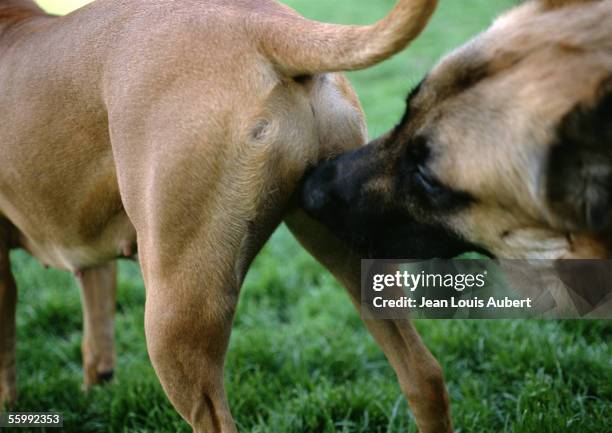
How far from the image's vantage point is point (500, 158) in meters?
2.32

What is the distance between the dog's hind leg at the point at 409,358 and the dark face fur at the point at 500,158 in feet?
0.67

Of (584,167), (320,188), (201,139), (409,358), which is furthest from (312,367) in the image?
(584,167)

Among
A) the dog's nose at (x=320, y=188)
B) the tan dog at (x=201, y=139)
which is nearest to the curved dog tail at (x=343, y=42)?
the tan dog at (x=201, y=139)

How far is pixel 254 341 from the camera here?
414 cm

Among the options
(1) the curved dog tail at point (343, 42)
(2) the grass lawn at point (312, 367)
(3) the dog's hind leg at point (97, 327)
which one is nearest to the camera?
(1) the curved dog tail at point (343, 42)

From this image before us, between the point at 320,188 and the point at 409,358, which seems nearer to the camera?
the point at 320,188

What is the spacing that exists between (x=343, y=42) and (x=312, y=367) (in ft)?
6.72

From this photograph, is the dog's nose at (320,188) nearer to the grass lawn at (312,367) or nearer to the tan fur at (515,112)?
the tan fur at (515,112)

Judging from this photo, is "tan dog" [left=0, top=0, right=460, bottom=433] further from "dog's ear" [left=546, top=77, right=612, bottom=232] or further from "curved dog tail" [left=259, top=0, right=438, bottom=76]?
"dog's ear" [left=546, top=77, right=612, bottom=232]

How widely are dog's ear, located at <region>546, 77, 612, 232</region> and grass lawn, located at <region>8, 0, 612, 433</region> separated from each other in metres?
0.86

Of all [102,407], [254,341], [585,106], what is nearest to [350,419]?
[254,341]

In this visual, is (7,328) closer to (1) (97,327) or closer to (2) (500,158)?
(1) (97,327)

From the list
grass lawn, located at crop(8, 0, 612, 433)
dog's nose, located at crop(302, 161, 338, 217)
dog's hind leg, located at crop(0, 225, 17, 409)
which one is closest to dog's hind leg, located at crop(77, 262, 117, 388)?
grass lawn, located at crop(8, 0, 612, 433)

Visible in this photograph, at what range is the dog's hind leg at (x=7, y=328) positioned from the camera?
3746 millimetres
